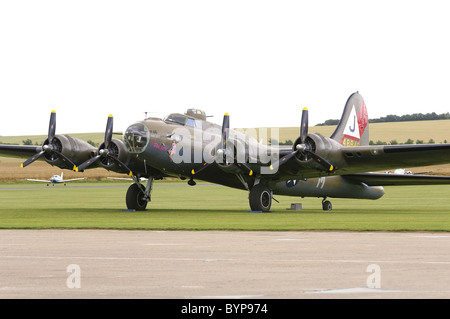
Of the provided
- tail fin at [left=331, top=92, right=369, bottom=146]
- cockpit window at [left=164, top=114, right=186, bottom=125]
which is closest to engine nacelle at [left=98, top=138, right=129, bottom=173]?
cockpit window at [left=164, top=114, right=186, bottom=125]

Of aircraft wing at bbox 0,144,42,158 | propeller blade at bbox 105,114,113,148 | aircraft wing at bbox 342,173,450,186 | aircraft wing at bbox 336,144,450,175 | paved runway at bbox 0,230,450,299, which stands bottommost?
paved runway at bbox 0,230,450,299

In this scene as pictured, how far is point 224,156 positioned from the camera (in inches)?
1444

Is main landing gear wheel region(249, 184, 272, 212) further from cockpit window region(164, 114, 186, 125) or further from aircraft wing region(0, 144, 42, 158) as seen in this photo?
aircraft wing region(0, 144, 42, 158)

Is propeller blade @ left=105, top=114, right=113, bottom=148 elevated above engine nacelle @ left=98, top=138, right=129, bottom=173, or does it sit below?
above

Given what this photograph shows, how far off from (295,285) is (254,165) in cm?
2628

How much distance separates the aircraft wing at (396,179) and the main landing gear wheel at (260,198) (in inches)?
300

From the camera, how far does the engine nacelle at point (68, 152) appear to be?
39.7 metres

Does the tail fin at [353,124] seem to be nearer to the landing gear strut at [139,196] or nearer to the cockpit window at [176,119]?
the cockpit window at [176,119]

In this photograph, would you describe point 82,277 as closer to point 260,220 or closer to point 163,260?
point 163,260

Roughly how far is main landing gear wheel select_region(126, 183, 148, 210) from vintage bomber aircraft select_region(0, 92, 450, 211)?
5cm

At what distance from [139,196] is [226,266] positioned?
26.5 metres

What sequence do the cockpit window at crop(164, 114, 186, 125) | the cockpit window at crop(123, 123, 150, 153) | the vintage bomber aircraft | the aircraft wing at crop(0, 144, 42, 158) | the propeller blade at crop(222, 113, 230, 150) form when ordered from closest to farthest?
1. the cockpit window at crop(123, 123, 150, 153)
2. the vintage bomber aircraft
3. the propeller blade at crop(222, 113, 230, 150)
4. the cockpit window at crop(164, 114, 186, 125)
5. the aircraft wing at crop(0, 144, 42, 158)

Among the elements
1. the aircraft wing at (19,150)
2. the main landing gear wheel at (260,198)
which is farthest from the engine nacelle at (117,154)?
the main landing gear wheel at (260,198)

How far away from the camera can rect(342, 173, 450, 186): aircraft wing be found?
40688 mm
